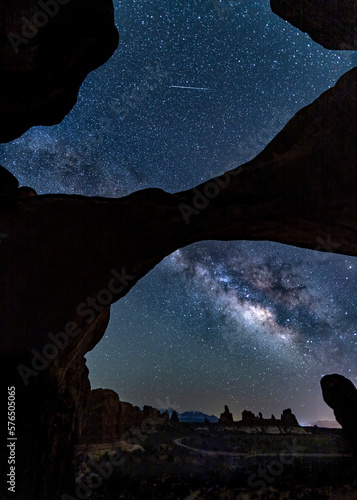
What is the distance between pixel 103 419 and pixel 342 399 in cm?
1355

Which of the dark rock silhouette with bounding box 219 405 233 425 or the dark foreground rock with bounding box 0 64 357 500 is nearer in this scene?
the dark foreground rock with bounding box 0 64 357 500

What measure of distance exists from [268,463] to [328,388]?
518 centimetres

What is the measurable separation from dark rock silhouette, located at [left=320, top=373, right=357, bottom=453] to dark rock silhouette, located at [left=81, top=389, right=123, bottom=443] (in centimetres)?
1302

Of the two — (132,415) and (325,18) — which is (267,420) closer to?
(132,415)

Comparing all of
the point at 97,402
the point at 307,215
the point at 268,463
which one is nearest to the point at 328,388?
the point at 268,463

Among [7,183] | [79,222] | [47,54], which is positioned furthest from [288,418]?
[47,54]

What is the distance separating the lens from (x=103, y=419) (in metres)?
18.8

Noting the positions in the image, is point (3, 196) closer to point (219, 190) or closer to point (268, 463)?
point (219, 190)

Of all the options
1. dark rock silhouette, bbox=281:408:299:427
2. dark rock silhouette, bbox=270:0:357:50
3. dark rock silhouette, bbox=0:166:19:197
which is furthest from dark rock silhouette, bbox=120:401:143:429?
dark rock silhouette, bbox=270:0:357:50

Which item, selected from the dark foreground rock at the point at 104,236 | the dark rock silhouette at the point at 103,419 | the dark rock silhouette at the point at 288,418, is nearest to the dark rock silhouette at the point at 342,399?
the dark foreground rock at the point at 104,236

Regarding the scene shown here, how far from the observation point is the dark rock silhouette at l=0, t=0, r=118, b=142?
461 cm

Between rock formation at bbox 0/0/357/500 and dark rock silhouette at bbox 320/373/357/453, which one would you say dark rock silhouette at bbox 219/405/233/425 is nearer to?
dark rock silhouette at bbox 320/373/357/453

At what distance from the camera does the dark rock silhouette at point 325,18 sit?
5.91 meters

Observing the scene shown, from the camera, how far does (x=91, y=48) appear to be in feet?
17.9
